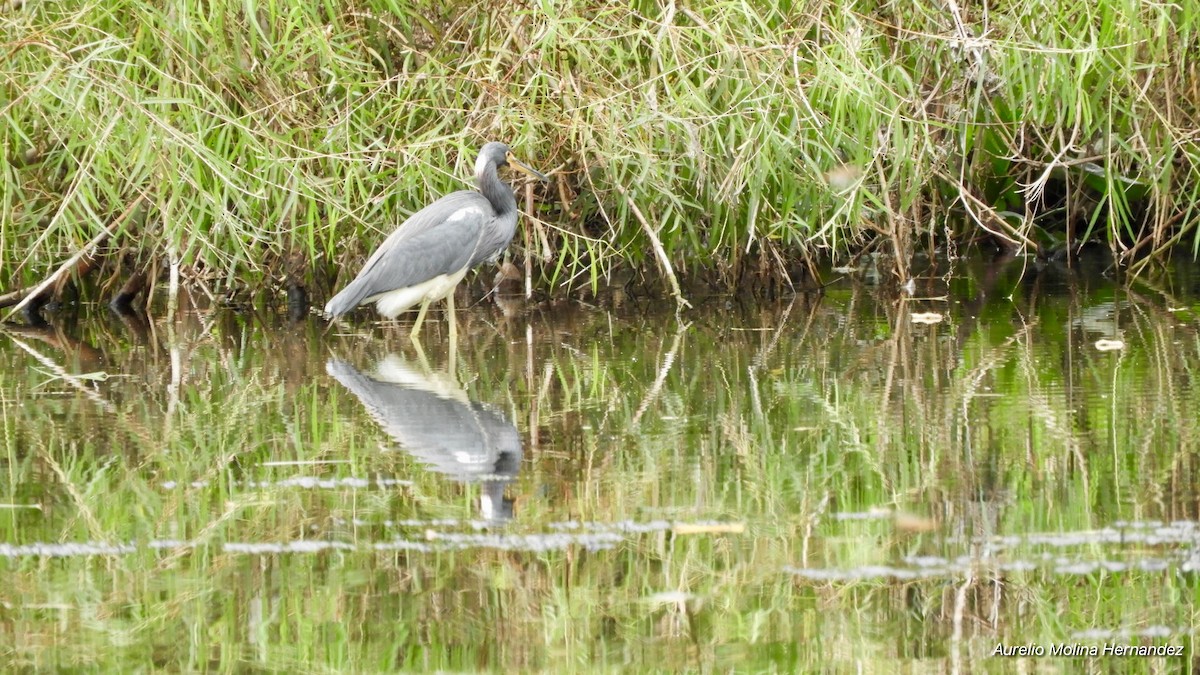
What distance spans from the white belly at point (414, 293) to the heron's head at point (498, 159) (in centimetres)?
54

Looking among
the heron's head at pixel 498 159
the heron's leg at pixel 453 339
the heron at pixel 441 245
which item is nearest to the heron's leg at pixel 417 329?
the heron at pixel 441 245

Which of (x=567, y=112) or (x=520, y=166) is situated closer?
(x=567, y=112)

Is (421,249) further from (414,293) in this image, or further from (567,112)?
(567,112)

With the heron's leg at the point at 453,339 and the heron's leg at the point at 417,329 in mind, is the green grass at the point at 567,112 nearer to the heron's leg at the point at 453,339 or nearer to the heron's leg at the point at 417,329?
the heron's leg at the point at 417,329

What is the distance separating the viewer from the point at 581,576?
3.62 meters

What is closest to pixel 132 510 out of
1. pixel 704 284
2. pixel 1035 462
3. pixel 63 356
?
pixel 1035 462

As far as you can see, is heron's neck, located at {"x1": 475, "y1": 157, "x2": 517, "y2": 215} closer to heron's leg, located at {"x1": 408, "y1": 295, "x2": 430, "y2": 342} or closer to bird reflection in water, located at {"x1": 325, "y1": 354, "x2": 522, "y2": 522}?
heron's leg, located at {"x1": 408, "y1": 295, "x2": 430, "y2": 342}

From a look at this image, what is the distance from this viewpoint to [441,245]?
8133mm

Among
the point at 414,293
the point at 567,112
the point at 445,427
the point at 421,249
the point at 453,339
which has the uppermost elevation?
the point at 567,112

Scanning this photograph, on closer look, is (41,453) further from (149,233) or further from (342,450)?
(149,233)

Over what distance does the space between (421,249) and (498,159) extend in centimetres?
61

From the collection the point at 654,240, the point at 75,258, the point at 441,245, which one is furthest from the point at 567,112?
the point at 75,258

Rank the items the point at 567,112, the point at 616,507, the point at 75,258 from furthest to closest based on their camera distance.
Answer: the point at 75,258, the point at 567,112, the point at 616,507

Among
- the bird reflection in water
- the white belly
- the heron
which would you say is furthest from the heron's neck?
the bird reflection in water
